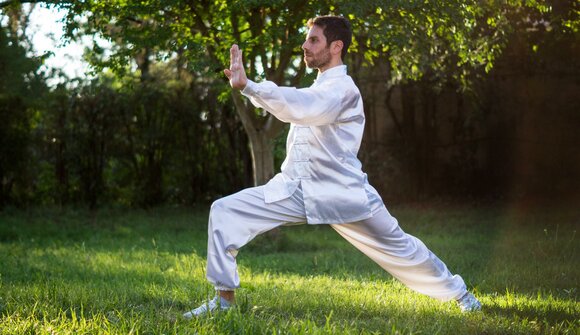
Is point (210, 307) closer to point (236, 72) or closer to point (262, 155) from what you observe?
point (236, 72)

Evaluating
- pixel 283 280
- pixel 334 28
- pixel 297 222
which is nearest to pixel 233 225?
pixel 297 222

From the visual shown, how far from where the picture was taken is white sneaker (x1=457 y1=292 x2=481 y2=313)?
17.3ft

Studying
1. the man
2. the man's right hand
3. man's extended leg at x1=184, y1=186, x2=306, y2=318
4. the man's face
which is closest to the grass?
man's extended leg at x1=184, y1=186, x2=306, y2=318

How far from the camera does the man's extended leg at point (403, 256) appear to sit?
516 cm

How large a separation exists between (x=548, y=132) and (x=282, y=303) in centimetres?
1145

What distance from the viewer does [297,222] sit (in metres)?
5.12

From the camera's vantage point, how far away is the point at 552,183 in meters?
15.6

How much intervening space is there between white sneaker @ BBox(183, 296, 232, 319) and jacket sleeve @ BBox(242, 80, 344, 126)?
48.3 inches

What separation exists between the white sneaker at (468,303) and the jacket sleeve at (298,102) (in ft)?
5.23

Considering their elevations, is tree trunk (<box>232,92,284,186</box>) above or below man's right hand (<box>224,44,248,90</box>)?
below

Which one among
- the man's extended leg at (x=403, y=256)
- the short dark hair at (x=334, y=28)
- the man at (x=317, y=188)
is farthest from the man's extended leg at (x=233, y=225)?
the short dark hair at (x=334, y=28)

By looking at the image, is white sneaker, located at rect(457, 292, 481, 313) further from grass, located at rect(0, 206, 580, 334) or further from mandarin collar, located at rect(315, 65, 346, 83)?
mandarin collar, located at rect(315, 65, 346, 83)

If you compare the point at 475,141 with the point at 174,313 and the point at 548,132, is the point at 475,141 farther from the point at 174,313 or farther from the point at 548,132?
the point at 174,313

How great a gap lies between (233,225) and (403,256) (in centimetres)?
120
